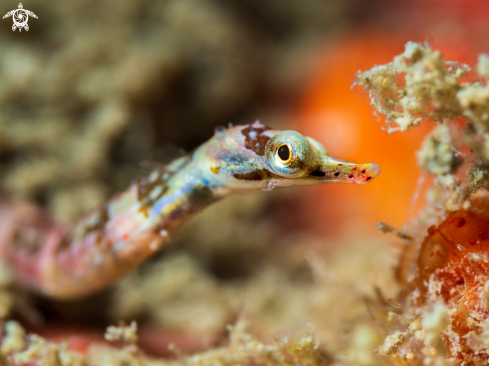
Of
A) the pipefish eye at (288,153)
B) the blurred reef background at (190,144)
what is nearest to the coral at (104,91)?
the blurred reef background at (190,144)

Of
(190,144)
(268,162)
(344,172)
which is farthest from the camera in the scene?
(190,144)

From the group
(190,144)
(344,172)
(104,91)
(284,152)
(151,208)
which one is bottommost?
(344,172)

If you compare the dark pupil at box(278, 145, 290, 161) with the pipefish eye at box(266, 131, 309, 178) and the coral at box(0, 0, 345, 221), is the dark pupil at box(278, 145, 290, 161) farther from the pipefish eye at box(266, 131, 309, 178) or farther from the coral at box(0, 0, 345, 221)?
the coral at box(0, 0, 345, 221)

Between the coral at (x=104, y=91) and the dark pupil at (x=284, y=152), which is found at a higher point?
the coral at (x=104, y=91)

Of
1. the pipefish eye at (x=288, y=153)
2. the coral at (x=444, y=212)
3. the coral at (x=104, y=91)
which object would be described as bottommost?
the coral at (x=444, y=212)

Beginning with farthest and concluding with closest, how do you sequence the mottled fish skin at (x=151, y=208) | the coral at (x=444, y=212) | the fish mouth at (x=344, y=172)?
the mottled fish skin at (x=151, y=208) → the fish mouth at (x=344, y=172) → the coral at (x=444, y=212)

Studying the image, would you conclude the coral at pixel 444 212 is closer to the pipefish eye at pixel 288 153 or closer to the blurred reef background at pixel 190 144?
the pipefish eye at pixel 288 153

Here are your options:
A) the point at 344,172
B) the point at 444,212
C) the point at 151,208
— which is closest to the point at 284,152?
the point at 344,172

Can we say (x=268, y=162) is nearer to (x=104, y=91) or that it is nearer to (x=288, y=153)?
(x=288, y=153)

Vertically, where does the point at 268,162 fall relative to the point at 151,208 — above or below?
below
